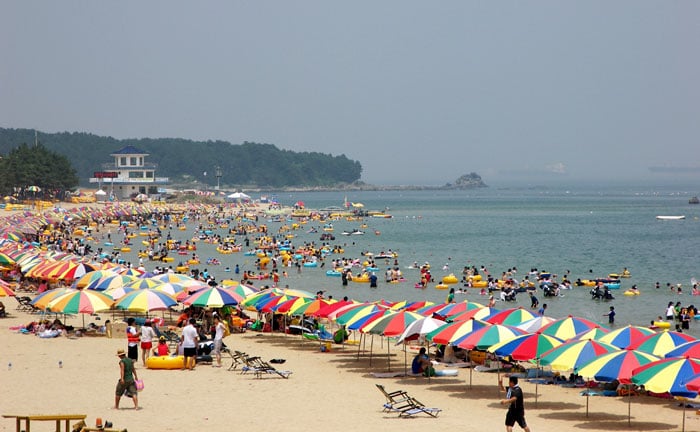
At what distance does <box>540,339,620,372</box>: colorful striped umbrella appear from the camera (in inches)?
659

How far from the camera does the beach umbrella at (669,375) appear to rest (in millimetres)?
14773

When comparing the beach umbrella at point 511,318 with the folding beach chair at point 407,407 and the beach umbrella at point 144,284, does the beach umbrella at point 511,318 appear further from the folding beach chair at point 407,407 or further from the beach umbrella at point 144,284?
the beach umbrella at point 144,284

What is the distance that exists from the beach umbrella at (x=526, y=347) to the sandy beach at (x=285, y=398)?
972 mm

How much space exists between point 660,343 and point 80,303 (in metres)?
14.3

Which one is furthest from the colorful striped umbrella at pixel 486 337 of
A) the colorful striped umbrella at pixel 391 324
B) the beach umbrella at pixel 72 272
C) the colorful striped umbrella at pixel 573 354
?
the beach umbrella at pixel 72 272

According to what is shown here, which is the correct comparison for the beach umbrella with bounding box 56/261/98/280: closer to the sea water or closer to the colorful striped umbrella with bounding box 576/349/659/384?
the sea water

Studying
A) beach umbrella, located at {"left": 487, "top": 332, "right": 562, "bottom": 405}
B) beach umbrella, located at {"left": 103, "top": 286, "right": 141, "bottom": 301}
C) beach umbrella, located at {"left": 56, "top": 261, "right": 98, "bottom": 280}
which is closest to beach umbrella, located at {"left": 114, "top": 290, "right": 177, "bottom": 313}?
beach umbrella, located at {"left": 103, "top": 286, "right": 141, "bottom": 301}

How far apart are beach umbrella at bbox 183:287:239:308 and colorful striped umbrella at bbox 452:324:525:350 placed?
840 centimetres

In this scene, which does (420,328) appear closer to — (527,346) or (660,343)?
(527,346)

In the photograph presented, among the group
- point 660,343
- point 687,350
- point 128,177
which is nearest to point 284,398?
point 660,343

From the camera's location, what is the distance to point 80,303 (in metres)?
23.8

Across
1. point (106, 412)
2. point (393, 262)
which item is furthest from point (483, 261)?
point (106, 412)

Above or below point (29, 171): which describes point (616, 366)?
below

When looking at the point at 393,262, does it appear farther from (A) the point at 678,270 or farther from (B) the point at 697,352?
(B) the point at 697,352
